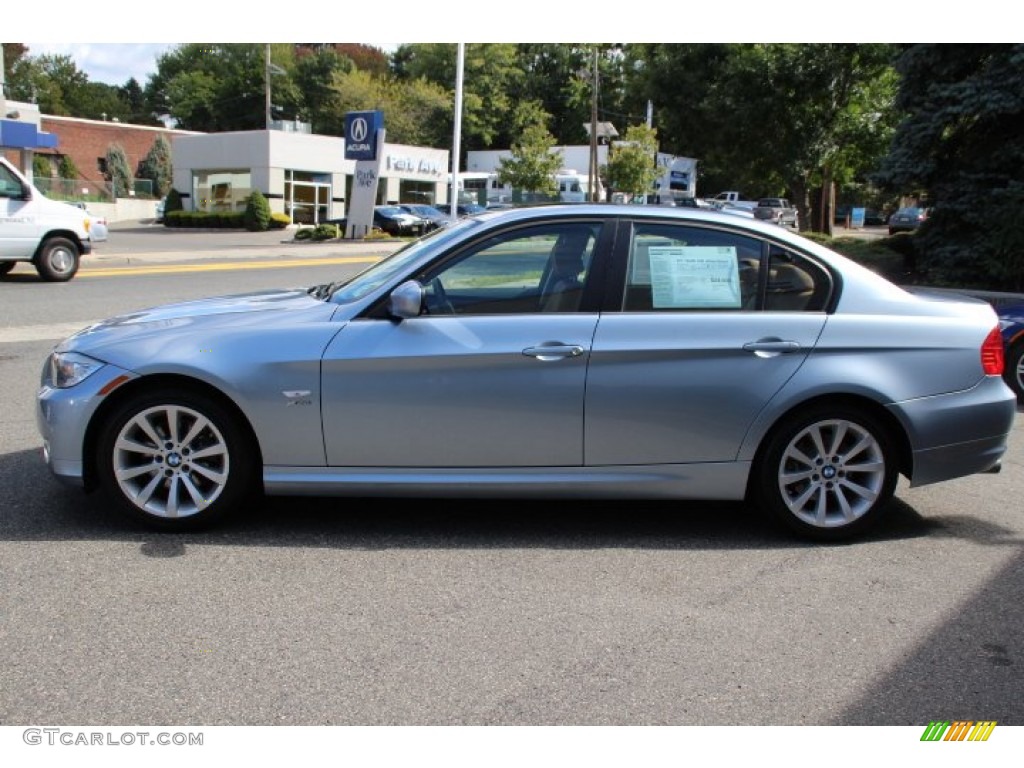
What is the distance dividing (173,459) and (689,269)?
8.85 ft

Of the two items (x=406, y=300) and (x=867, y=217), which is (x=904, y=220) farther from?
(x=406, y=300)

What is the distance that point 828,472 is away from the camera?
4.76 meters

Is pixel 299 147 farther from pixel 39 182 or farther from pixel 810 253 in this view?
pixel 810 253

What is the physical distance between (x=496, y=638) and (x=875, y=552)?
2.14m

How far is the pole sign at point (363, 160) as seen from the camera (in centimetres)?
3341

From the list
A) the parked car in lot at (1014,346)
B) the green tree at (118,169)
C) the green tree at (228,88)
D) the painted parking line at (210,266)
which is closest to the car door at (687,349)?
the parked car in lot at (1014,346)

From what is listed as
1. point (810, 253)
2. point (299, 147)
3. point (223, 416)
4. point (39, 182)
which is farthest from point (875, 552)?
point (299, 147)

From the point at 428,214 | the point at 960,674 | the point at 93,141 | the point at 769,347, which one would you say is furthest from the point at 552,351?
the point at 93,141

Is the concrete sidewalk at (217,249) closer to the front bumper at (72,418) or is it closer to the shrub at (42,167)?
the shrub at (42,167)

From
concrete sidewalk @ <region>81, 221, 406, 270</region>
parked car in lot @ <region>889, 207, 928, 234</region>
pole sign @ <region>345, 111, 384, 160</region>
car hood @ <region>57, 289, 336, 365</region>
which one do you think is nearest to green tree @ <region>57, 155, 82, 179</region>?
concrete sidewalk @ <region>81, 221, 406, 270</region>

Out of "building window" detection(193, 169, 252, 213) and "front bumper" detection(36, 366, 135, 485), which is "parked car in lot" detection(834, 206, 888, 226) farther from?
"front bumper" detection(36, 366, 135, 485)

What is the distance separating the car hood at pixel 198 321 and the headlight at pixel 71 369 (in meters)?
0.04

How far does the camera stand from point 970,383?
485cm

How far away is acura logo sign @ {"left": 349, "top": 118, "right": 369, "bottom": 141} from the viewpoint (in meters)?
33.6
